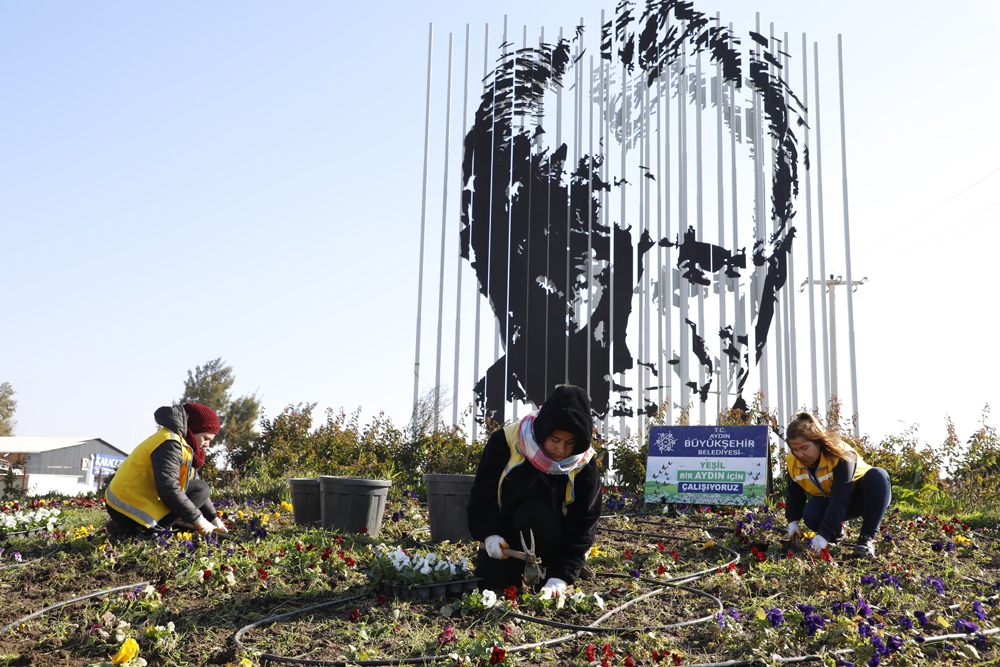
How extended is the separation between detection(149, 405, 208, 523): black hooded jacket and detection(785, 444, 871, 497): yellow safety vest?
377 centimetres

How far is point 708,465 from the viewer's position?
21.6 feet

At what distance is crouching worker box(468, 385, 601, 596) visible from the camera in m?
3.23

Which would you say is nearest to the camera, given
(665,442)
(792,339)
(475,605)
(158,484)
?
(475,605)

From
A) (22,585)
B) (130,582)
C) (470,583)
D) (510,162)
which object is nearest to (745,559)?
(470,583)

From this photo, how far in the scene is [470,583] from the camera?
3289 mm

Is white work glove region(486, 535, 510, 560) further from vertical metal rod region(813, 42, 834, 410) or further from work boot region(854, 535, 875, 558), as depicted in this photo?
vertical metal rod region(813, 42, 834, 410)

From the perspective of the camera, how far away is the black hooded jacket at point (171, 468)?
4.01m

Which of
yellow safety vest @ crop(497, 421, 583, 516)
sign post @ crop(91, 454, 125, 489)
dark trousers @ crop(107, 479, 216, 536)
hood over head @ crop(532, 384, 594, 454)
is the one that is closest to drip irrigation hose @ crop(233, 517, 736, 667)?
yellow safety vest @ crop(497, 421, 583, 516)

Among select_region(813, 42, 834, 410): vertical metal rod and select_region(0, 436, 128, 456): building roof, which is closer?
select_region(813, 42, 834, 410): vertical metal rod

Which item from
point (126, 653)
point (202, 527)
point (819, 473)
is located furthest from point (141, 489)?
point (819, 473)

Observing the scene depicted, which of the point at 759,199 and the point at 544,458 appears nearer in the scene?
the point at 544,458

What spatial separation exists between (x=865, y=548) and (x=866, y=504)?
0.29 meters

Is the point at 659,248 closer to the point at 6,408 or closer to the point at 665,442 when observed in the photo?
the point at 665,442

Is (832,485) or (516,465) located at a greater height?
(516,465)
